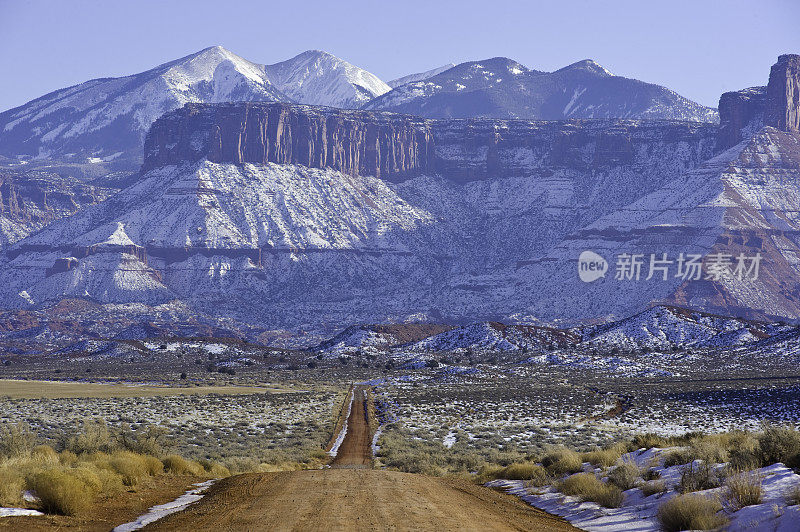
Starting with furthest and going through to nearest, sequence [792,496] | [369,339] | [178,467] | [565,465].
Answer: [369,339] → [178,467] → [565,465] → [792,496]

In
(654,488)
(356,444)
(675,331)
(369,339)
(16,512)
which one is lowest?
(369,339)

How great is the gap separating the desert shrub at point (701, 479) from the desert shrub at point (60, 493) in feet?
37.8

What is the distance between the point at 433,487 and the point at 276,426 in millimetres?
24331

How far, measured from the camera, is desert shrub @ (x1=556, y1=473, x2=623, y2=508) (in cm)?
1919

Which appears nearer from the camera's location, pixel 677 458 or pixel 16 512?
pixel 16 512

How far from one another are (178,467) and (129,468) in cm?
376

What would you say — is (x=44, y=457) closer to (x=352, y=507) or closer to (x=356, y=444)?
(x=352, y=507)

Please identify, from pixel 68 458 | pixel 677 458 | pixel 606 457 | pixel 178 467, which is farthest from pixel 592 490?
pixel 68 458

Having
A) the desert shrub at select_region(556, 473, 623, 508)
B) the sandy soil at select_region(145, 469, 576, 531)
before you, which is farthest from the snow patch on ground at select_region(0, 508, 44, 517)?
the desert shrub at select_region(556, 473, 623, 508)

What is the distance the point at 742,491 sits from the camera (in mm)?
16047

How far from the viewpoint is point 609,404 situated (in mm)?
63094

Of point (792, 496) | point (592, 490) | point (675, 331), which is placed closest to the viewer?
point (792, 496)

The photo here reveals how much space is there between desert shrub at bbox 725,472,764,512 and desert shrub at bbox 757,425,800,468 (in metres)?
2.01

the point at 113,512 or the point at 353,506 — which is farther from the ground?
the point at 353,506
